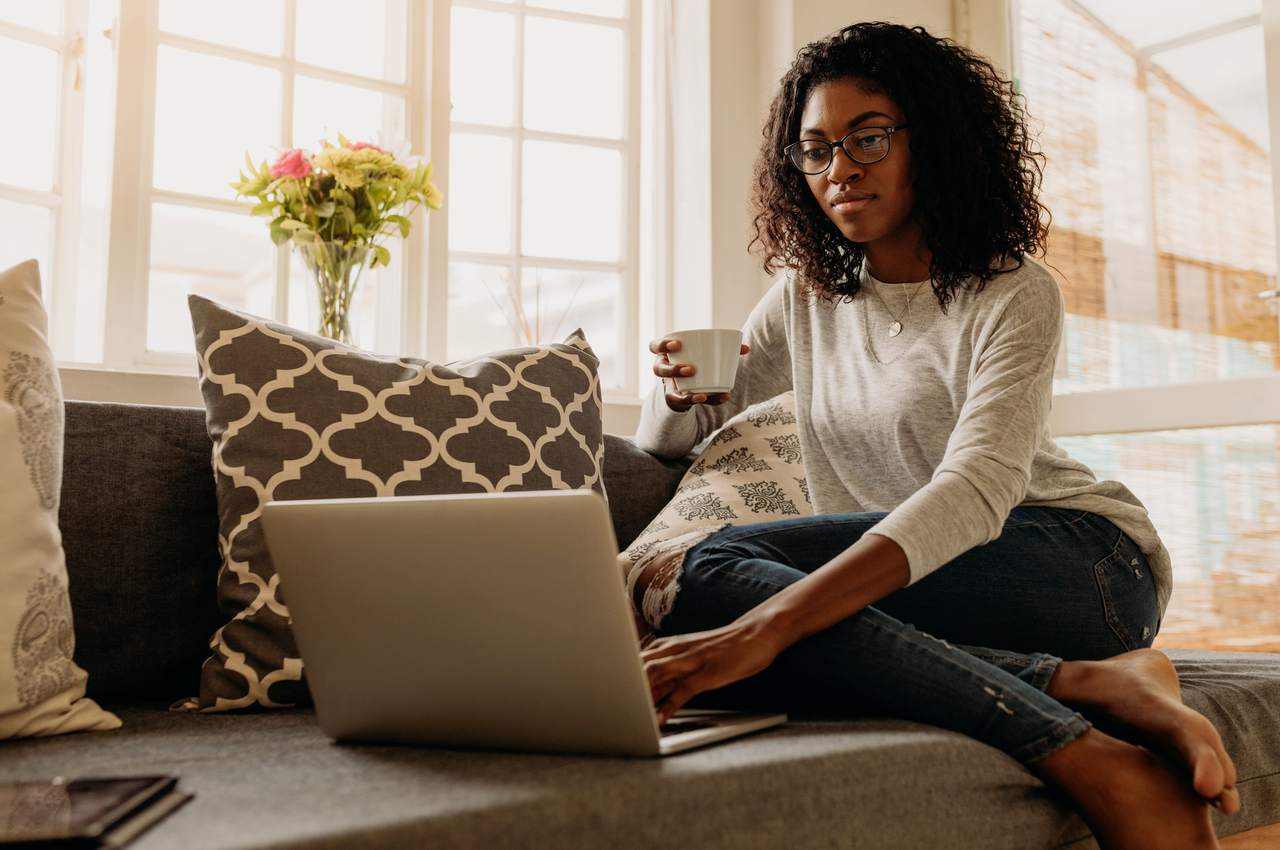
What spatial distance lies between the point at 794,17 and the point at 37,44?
179cm

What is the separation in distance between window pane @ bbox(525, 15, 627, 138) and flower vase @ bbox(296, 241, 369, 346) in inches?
36.5

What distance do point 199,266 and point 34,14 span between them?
615 millimetres

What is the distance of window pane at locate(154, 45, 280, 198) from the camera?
2555mm

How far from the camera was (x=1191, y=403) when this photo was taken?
2584 mm

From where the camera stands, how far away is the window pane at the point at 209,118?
2555 millimetres

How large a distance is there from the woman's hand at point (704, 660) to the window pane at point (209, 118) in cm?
193

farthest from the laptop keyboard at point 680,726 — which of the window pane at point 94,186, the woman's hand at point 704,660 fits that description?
the window pane at point 94,186

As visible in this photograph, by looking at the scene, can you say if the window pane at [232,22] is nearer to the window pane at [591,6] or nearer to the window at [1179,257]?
the window pane at [591,6]

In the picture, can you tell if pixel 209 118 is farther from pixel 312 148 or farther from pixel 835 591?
pixel 835 591

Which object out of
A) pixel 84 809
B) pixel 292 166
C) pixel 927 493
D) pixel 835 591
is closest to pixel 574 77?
pixel 292 166

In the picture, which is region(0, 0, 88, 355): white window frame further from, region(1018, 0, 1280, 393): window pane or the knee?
region(1018, 0, 1280, 393): window pane

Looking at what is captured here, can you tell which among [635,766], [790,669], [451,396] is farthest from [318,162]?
[635,766]

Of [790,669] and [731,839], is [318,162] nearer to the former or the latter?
[790,669]

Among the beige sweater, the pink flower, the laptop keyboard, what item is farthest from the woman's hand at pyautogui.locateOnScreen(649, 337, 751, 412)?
the pink flower
